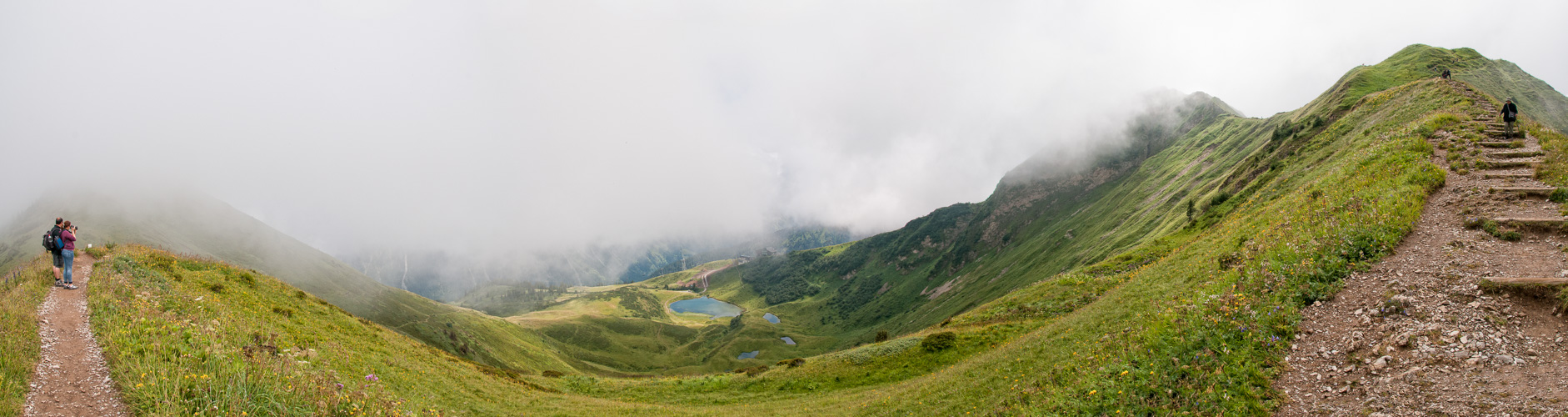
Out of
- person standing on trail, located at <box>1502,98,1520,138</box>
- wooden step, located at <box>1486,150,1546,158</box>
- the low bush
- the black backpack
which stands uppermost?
the black backpack

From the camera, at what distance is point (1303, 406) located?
1243 centimetres

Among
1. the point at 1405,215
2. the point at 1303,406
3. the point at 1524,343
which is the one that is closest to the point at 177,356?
the point at 1303,406

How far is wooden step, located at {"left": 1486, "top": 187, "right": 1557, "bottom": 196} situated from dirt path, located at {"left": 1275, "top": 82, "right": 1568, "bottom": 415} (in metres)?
0.88

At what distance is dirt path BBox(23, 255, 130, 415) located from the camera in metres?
12.0

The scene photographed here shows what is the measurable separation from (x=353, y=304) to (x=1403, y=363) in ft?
541

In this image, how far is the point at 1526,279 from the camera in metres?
12.8

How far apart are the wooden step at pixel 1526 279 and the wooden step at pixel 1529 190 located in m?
9.33

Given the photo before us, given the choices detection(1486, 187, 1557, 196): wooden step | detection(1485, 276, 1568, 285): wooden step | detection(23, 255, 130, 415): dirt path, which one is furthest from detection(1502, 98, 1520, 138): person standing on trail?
detection(23, 255, 130, 415): dirt path

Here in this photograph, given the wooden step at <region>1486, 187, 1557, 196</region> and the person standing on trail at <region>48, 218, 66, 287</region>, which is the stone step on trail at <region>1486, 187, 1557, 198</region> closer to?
the wooden step at <region>1486, 187, 1557, 196</region>

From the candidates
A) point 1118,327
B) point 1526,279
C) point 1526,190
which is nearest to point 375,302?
point 1118,327

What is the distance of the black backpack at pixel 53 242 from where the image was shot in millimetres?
23105

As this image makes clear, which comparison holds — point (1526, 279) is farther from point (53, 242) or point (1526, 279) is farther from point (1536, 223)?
point (53, 242)

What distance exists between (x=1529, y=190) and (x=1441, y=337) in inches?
517

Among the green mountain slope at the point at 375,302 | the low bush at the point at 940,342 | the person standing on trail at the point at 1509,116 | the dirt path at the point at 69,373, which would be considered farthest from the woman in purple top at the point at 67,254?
the green mountain slope at the point at 375,302
